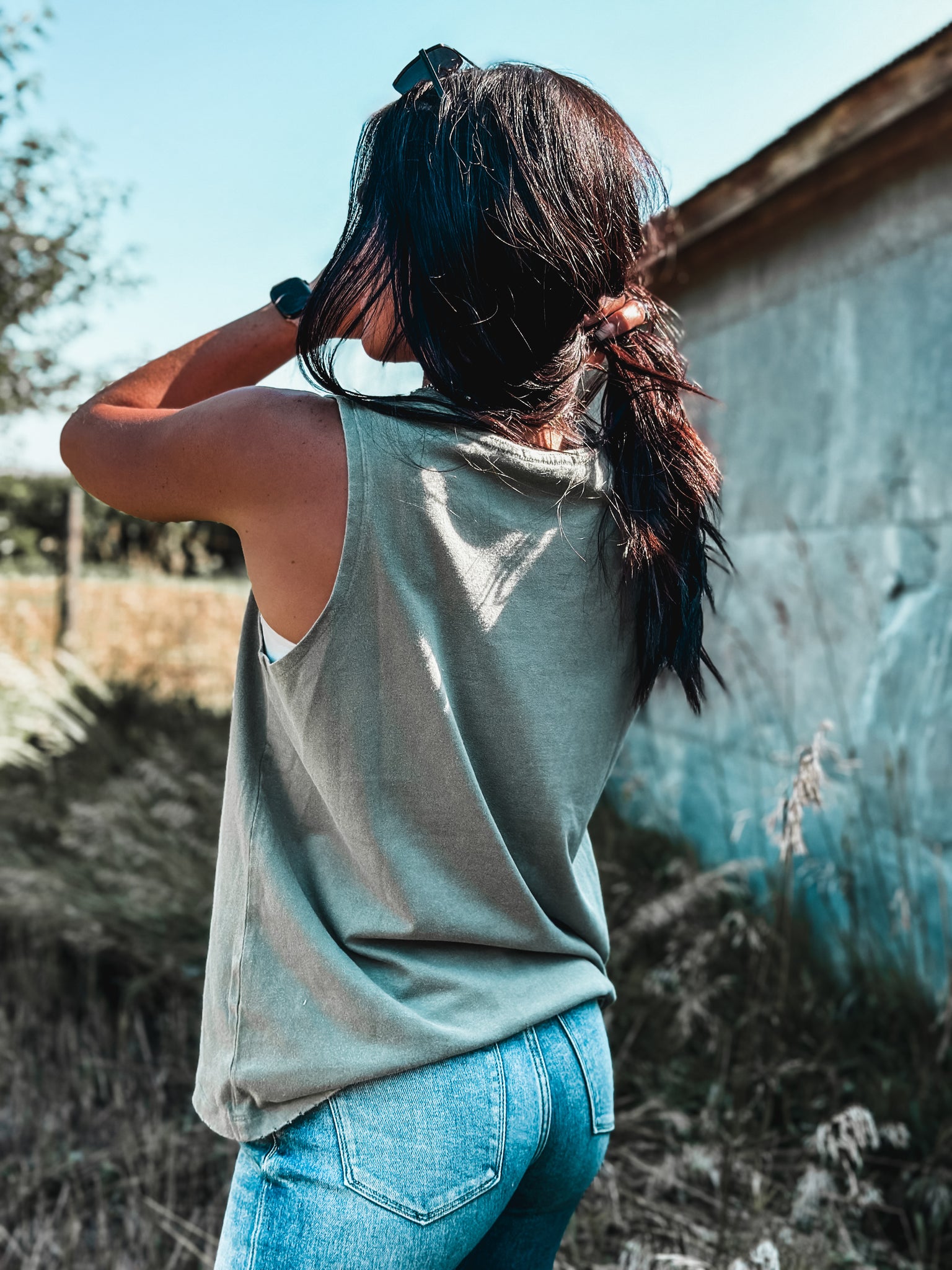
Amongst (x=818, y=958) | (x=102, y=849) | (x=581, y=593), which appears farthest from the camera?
(x=102, y=849)

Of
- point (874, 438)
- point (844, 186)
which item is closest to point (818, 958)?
point (874, 438)

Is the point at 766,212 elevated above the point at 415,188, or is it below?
above

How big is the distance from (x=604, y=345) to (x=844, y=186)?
9.08 feet

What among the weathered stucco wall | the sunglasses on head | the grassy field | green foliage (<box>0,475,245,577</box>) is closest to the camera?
the sunglasses on head

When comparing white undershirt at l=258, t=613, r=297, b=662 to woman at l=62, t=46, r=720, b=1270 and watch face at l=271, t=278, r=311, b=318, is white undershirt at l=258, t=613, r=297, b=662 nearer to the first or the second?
woman at l=62, t=46, r=720, b=1270

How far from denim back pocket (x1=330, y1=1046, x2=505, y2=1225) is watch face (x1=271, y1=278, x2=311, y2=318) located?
0.72 m

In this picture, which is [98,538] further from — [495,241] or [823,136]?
[495,241]

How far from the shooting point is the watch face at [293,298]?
1.04m

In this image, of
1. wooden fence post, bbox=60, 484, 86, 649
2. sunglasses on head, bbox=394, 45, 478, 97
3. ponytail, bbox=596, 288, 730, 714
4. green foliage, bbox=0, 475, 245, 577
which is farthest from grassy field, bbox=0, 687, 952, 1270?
wooden fence post, bbox=60, 484, 86, 649

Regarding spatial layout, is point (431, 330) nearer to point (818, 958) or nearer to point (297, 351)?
point (297, 351)

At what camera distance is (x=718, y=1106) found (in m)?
2.33

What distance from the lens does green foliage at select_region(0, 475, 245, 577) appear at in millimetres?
6449

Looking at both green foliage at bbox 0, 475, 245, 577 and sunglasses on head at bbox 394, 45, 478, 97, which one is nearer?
sunglasses on head at bbox 394, 45, 478, 97

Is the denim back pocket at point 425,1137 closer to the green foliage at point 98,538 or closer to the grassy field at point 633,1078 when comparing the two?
the grassy field at point 633,1078
